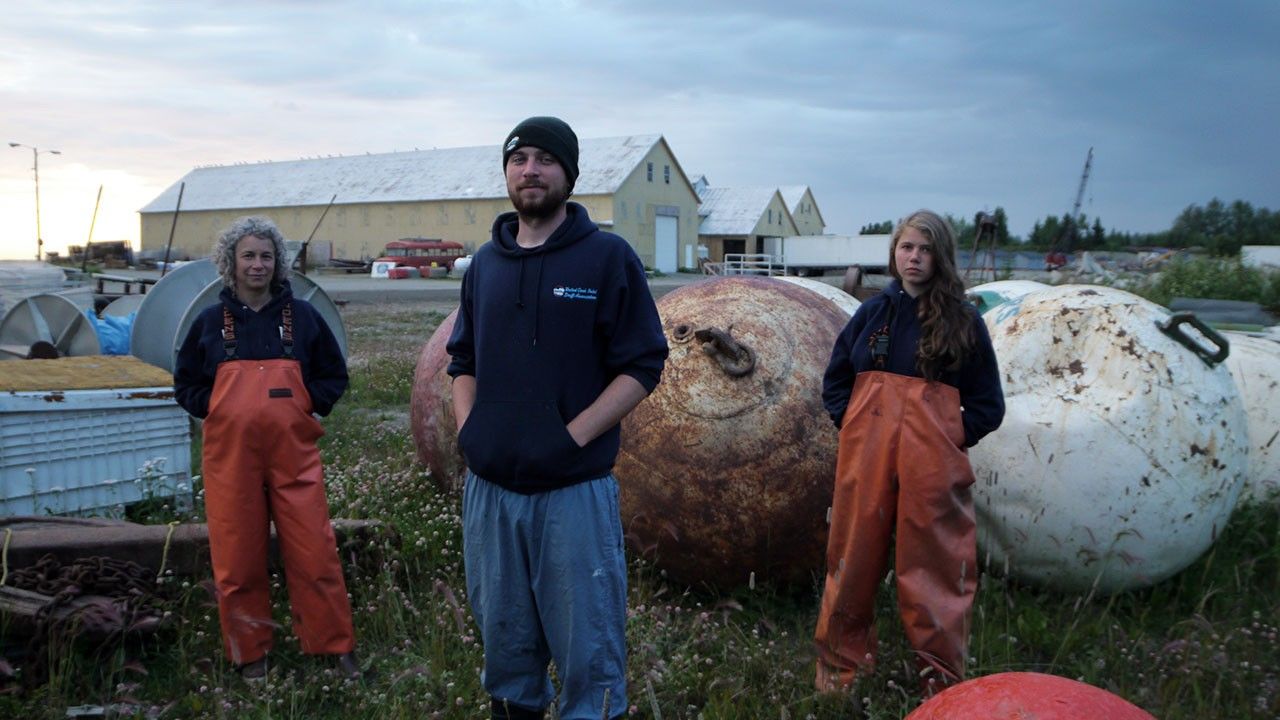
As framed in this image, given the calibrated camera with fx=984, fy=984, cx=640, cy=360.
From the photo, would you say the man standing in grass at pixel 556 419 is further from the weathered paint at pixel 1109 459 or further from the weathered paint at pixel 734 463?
the weathered paint at pixel 1109 459

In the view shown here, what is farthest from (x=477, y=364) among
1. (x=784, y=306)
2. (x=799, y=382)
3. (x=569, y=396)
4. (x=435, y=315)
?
(x=435, y=315)

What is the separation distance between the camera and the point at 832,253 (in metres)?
40.8

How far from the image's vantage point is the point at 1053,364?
4.38 meters

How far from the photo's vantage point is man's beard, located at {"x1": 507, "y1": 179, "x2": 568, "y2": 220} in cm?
257

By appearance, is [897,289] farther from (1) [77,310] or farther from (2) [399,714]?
(1) [77,310]

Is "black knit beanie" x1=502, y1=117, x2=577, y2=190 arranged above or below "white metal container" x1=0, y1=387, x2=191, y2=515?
above

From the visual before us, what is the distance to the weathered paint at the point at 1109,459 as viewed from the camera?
13.4ft

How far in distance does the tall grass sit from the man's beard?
1.46m

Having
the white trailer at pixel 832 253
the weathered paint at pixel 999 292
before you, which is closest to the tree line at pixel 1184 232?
the white trailer at pixel 832 253

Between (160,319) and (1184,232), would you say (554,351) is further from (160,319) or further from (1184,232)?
(1184,232)

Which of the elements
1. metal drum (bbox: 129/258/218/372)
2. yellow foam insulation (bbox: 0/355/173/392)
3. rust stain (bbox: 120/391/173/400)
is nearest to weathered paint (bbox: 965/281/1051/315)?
rust stain (bbox: 120/391/173/400)

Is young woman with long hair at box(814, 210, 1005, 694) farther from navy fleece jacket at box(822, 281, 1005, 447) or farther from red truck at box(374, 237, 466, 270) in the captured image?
red truck at box(374, 237, 466, 270)

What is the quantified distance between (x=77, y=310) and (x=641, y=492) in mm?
6035

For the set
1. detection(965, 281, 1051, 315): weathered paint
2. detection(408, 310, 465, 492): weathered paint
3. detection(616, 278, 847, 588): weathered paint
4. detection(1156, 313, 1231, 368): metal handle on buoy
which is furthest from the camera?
detection(965, 281, 1051, 315): weathered paint
